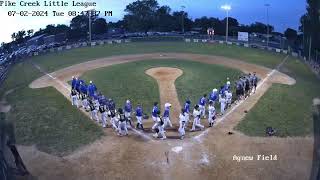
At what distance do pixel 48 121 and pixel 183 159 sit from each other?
902 centimetres

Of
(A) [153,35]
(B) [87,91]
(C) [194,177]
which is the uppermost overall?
(A) [153,35]

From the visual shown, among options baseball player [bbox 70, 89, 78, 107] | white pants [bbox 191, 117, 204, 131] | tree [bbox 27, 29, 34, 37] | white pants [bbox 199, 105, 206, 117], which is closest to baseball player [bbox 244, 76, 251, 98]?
white pants [bbox 199, 105, 206, 117]

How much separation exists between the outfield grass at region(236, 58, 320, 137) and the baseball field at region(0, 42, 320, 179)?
0.06 meters

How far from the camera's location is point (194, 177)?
1623 cm

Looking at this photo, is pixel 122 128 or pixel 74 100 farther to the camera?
pixel 74 100

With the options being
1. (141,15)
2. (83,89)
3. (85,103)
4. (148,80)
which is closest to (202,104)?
(85,103)

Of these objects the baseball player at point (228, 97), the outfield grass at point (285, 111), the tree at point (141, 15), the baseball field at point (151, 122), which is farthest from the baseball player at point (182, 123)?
the tree at point (141, 15)

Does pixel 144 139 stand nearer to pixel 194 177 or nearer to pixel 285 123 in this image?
pixel 194 177

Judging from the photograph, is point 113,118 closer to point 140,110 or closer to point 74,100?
point 140,110

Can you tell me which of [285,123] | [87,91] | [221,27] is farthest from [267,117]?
[221,27]

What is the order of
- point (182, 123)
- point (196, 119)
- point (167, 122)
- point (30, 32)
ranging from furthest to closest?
point (30, 32), point (167, 122), point (196, 119), point (182, 123)

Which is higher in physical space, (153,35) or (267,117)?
(153,35)

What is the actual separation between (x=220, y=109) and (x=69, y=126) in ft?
30.0

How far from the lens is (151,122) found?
73.0 ft
